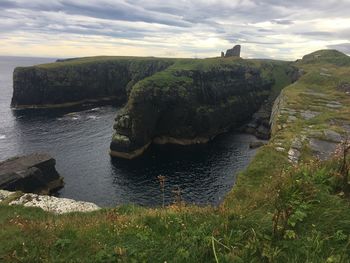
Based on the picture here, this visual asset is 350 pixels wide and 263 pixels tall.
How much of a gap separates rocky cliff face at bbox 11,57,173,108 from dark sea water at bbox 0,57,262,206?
108 ft

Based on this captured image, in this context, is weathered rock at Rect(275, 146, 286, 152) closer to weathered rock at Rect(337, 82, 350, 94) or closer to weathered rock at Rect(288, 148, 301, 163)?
weathered rock at Rect(288, 148, 301, 163)

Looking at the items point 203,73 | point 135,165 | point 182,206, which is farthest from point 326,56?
point 182,206

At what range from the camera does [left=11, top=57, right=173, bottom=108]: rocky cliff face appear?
155 m

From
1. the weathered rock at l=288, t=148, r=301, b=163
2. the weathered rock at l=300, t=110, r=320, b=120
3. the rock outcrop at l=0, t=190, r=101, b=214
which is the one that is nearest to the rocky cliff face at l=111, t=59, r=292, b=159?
the rock outcrop at l=0, t=190, r=101, b=214

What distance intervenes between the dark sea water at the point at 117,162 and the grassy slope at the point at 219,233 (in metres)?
39.1

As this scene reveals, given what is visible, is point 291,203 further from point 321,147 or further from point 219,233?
point 321,147

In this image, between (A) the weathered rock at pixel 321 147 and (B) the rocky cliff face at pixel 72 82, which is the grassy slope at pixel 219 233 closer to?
(A) the weathered rock at pixel 321 147

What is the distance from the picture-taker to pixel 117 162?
266 ft

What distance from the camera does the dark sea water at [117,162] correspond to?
2409 inches

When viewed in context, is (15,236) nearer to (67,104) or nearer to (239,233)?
(239,233)

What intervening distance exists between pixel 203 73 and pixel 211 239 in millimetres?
128904

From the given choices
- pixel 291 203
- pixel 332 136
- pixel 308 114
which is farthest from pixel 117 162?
pixel 291 203

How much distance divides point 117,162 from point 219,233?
72145 mm

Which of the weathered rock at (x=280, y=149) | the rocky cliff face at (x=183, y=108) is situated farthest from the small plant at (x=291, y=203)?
the rocky cliff face at (x=183, y=108)
